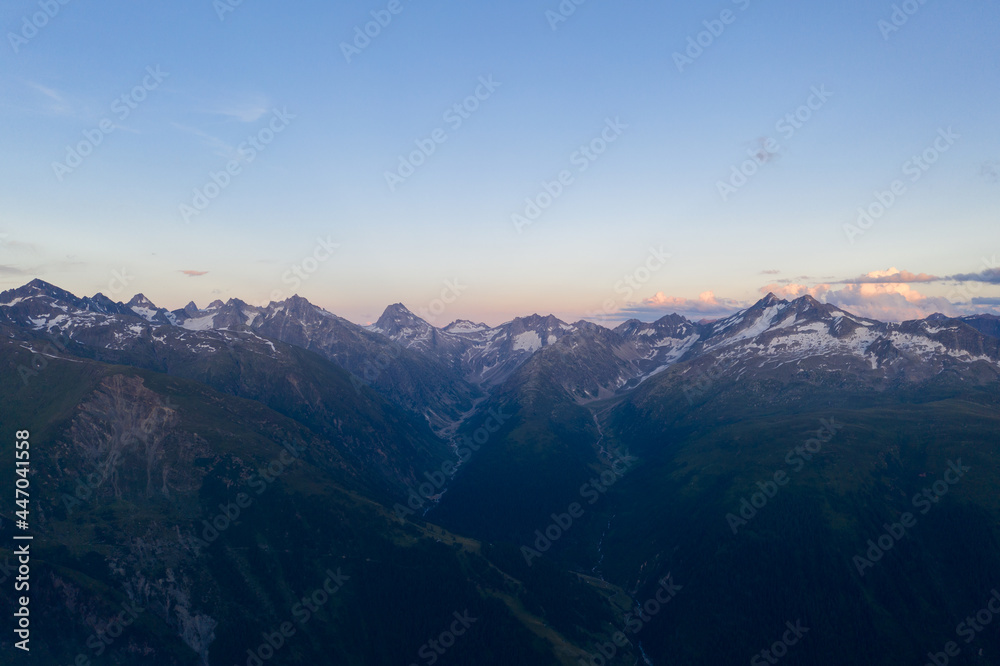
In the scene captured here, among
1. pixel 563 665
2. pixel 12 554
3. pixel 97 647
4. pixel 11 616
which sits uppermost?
pixel 12 554

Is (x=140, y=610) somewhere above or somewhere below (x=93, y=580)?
below

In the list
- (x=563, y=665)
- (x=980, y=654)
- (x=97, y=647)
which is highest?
(x=97, y=647)

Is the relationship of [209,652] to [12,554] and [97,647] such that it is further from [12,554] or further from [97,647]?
[12,554]

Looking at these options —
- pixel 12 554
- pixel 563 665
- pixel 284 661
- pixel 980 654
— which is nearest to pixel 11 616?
pixel 12 554

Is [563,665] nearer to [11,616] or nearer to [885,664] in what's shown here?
[885,664]

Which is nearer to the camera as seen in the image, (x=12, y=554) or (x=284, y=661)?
(x=12, y=554)

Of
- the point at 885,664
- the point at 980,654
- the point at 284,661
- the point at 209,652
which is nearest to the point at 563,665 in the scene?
the point at 284,661

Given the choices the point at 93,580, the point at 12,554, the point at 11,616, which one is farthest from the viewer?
the point at 93,580

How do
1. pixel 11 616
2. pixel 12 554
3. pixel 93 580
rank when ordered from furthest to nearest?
pixel 93 580, pixel 12 554, pixel 11 616

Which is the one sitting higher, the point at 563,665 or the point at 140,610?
the point at 140,610
